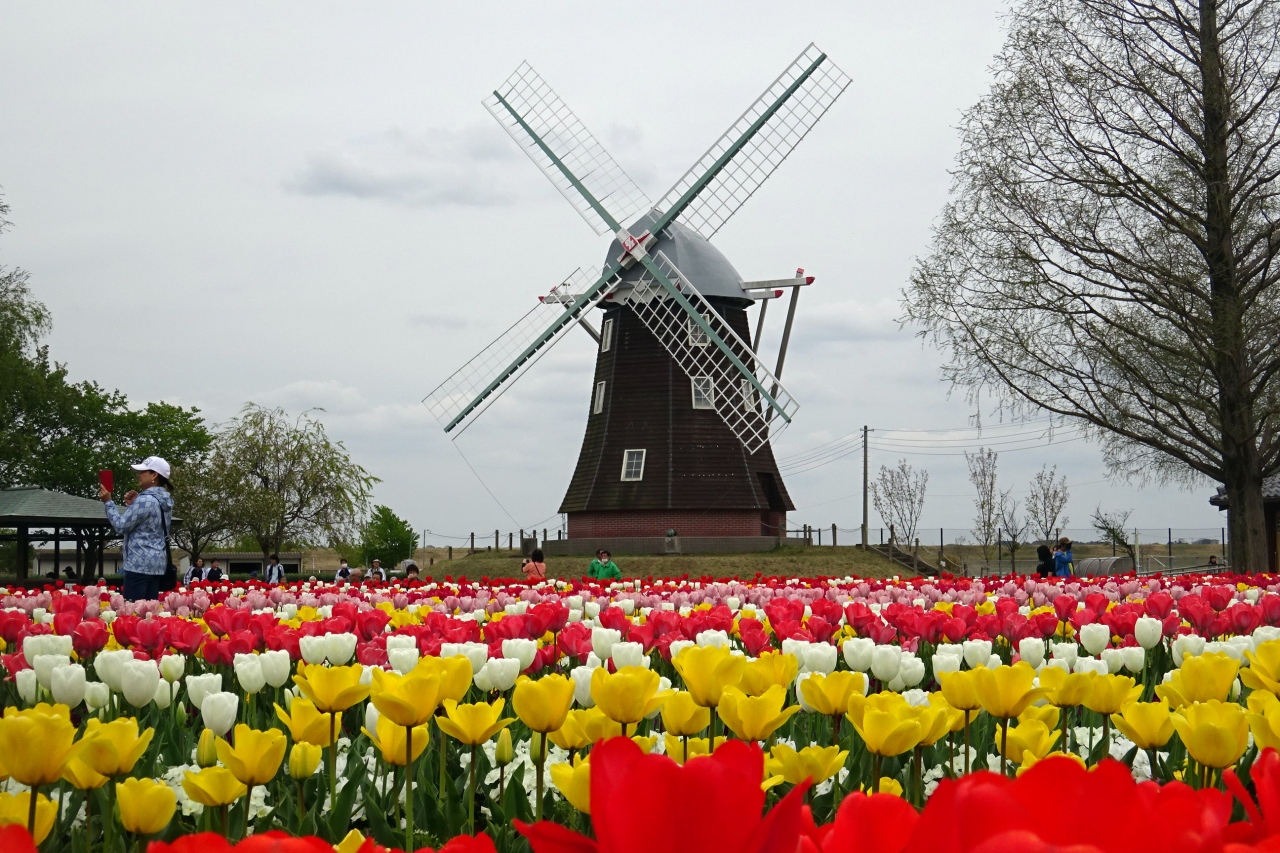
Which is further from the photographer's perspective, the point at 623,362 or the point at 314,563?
the point at 314,563

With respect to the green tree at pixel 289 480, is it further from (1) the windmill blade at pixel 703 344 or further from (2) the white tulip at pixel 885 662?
(2) the white tulip at pixel 885 662

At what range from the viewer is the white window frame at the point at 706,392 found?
3058 cm

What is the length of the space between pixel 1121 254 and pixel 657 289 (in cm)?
1217

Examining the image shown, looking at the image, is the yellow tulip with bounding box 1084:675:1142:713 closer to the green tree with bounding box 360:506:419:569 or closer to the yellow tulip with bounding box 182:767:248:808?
the yellow tulip with bounding box 182:767:248:808

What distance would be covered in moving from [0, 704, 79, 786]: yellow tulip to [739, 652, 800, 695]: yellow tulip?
56.4 inches

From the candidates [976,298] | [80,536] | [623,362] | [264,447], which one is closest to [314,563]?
[264,447]

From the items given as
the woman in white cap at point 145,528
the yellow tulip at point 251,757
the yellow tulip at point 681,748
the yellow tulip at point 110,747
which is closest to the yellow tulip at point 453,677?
the yellow tulip at point 251,757

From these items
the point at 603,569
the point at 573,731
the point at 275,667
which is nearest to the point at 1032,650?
the point at 573,731

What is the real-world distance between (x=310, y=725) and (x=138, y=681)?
103 cm

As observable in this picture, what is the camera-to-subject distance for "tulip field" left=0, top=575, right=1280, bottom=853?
0.99 metres

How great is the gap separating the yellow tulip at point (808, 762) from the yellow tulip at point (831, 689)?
47 centimetres

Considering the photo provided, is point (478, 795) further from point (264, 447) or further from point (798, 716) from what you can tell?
point (264, 447)

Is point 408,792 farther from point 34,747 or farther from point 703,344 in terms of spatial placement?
point 703,344

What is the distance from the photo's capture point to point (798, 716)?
379cm
